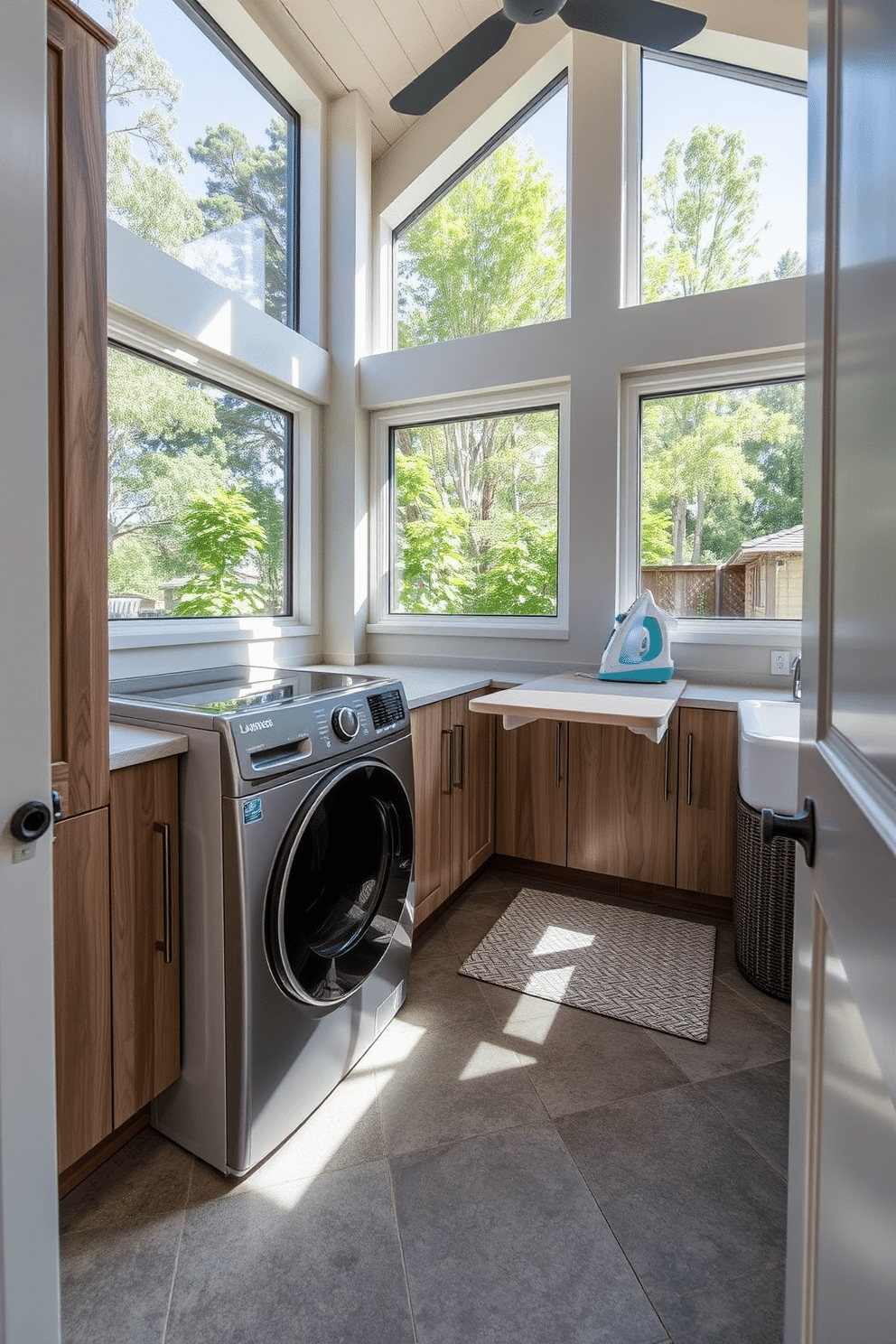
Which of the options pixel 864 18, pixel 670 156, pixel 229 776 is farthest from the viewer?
pixel 670 156

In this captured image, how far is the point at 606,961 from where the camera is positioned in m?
2.17

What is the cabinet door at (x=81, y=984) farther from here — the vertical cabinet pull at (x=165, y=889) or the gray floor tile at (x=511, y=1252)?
the gray floor tile at (x=511, y=1252)

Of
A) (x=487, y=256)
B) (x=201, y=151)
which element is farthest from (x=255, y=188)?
(x=487, y=256)

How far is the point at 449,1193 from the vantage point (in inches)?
51.8

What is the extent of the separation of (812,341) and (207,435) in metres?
2.24

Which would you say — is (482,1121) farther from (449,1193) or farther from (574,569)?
(574,569)

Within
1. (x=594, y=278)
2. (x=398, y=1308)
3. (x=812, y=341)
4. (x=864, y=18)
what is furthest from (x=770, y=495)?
(x=398, y=1308)

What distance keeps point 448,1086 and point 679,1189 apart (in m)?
0.55

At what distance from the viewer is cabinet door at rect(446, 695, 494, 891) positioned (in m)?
2.39

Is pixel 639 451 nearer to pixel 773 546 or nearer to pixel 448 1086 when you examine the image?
pixel 773 546

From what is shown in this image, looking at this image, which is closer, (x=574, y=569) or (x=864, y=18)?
(x=864, y=18)

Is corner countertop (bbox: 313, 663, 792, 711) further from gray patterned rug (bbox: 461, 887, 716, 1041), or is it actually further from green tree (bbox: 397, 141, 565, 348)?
green tree (bbox: 397, 141, 565, 348)

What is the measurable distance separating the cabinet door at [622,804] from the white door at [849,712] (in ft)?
5.38

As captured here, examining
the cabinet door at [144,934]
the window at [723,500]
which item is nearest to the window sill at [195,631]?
the cabinet door at [144,934]
